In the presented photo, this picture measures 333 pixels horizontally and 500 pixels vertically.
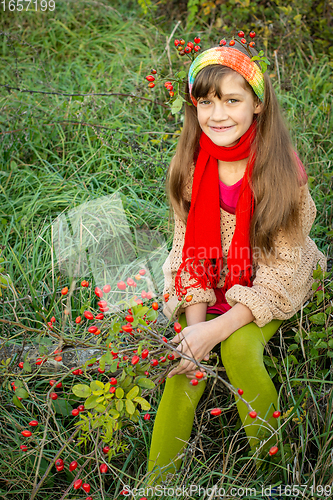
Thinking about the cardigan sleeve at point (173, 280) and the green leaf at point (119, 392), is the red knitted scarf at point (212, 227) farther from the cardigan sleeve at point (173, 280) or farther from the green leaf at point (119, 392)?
the green leaf at point (119, 392)

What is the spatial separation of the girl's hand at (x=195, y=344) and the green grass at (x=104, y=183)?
0.97ft

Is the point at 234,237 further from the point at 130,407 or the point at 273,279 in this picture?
the point at 130,407

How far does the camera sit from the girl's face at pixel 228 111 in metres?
1.53

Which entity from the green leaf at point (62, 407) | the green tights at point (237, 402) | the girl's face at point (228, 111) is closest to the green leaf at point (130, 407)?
the green tights at point (237, 402)

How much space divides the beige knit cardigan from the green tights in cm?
10

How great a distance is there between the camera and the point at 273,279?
162 centimetres

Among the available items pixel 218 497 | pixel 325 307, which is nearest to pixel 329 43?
pixel 325 307

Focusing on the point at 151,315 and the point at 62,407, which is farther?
the point at 62,407

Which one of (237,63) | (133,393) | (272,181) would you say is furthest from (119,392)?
(237,63)

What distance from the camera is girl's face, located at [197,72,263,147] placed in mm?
1529

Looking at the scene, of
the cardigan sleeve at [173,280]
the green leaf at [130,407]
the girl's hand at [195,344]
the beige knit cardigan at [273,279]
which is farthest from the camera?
the cardigan sleeve at [173,280]

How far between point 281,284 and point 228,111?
663 mm

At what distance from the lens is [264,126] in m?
1.63

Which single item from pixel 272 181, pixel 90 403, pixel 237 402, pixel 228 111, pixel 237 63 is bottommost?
pixel 237 402
